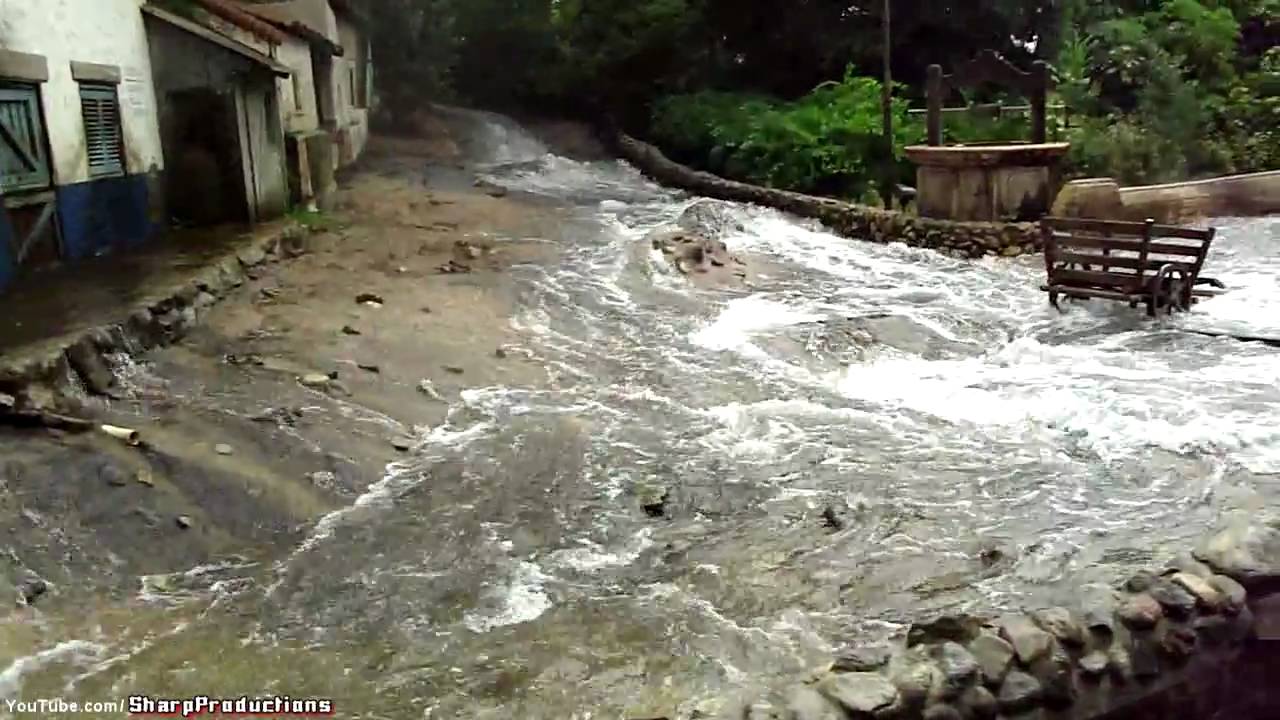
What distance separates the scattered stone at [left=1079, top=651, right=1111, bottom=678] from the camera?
4465 millimetres

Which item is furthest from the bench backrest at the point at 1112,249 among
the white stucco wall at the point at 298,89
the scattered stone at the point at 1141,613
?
the white stucco wall at the point at 298,89

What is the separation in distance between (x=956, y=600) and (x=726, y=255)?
9.32 meters

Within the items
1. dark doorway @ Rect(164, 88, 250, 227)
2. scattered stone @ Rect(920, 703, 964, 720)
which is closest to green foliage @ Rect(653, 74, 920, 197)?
dark doorway @ Rect(164, 88, 250, 227)

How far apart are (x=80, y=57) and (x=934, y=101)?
10.6 meters

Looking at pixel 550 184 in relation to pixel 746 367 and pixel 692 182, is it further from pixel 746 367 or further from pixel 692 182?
pixel 746 367

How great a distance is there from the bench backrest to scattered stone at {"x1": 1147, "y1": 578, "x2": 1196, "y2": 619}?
6.81 meters

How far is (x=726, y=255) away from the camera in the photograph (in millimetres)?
14656

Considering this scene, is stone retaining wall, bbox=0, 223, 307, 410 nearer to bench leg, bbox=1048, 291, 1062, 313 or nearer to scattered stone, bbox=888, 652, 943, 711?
scattered stone, bbox=888, 652, 943, 711

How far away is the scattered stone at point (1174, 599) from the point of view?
471 cm

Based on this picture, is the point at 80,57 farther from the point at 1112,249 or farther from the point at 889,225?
the point at 1112,249

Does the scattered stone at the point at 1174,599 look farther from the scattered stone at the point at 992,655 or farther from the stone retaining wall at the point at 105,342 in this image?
the stone retaining wall at the point at 105,342

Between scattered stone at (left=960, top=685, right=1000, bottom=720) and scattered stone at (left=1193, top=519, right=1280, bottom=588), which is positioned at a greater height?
scattered stone at (left=1193, top=519, right=1280, bottom=588)

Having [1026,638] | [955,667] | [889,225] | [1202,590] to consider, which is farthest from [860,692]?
[889,225]

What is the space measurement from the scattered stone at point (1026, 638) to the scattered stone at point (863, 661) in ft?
1.61
